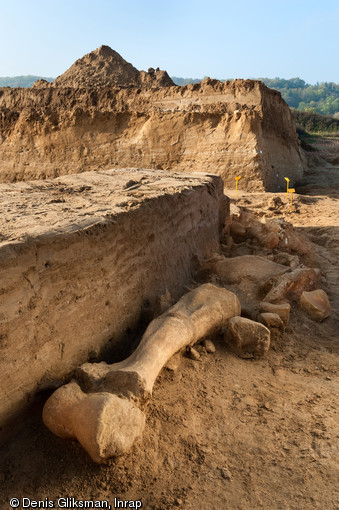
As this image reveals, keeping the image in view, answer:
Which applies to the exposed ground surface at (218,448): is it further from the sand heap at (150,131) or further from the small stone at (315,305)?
the sand heap at (150,131)

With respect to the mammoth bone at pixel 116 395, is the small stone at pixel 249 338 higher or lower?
lower

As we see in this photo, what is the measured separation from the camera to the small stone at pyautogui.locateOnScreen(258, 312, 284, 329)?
8.54ft

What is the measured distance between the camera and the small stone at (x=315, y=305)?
2.91 m

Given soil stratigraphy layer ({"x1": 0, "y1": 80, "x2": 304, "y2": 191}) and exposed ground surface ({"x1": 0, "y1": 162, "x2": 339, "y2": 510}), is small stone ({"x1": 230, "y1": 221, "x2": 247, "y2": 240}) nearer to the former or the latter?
exposed ground surface ({"x1": 0, "y1": 162, "x2": 339, "y2": 510})

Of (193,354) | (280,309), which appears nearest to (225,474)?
(193,354)

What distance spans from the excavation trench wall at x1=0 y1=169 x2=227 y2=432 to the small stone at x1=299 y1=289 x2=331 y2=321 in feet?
3.03

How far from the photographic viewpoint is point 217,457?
64.2 inches

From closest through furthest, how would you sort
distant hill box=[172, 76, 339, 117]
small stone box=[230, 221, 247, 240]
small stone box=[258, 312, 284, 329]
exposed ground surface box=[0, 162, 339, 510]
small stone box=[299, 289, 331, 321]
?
1. exposed ground surface box=[0, 162, 339, 510]
2. small stone box=[258, 312, 284, 329]
3. small stone box=[299, 289, 331, 321]
4. small stone box=[230, 221, 247, 240]
5. distant hill box=[172, 76, 339, 117]

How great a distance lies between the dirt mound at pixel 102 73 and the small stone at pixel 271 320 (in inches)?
443

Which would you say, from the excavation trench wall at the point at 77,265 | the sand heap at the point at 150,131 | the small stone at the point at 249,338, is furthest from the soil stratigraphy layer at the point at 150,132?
the small stone at the point at 249,338

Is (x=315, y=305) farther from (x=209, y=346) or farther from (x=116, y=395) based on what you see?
(x=116, y=395)

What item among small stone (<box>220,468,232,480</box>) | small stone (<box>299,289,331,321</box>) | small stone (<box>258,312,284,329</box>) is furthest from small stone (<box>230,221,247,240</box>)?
small stone (<box>220,468,232,480</box>)

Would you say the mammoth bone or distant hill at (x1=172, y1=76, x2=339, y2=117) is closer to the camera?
the mammoth bone

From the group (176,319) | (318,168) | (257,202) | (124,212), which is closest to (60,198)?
(124,212)
